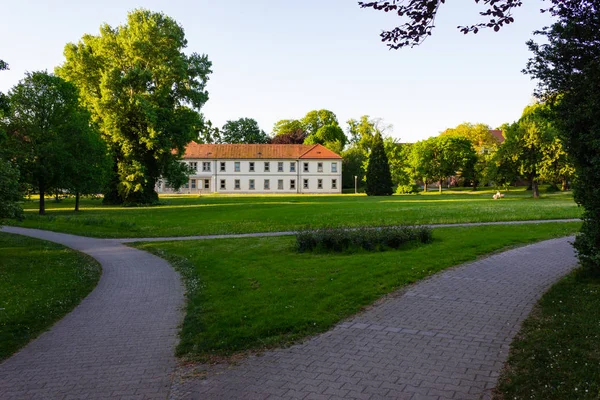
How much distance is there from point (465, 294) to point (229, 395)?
5366 millimetres

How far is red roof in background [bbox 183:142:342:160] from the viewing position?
84.6 meters

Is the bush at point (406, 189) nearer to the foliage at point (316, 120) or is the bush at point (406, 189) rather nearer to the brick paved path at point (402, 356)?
the foliage at point (316, 120)

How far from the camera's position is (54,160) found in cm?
3247

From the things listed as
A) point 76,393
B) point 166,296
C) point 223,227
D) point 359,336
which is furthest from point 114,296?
point 223,227

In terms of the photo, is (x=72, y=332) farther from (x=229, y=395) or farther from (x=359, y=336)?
(x=359, y=336)

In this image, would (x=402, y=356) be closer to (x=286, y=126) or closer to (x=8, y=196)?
(x=8, y=196)

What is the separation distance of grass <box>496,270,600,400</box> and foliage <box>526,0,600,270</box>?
1.43 meters

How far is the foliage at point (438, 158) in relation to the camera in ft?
241

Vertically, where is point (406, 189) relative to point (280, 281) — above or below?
above

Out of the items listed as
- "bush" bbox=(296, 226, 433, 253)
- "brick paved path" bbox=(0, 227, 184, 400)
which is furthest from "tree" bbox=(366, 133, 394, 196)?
"brick paved path" bbox=(0, 227, 184, 400)

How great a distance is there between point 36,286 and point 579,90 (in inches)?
460

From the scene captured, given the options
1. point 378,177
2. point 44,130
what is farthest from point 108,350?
point 378,177

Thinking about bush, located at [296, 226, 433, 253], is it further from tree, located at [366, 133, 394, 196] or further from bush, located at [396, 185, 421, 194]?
bush, located at [396, 185, 421, 194]

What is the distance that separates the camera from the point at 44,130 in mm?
33125
